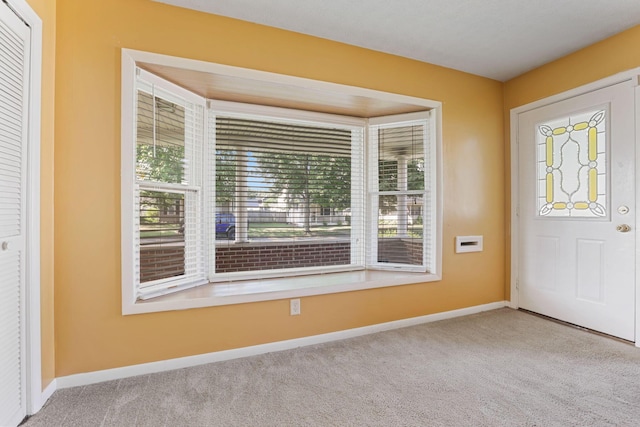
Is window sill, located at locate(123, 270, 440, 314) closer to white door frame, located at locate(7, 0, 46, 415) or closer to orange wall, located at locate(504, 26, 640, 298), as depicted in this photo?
white door frame, located at locate(7, 0, 46, 415)

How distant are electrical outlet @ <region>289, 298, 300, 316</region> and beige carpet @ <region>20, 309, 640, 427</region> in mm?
283

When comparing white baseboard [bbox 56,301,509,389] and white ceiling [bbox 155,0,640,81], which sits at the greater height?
white ceiling [bbox 155,0,640,81]

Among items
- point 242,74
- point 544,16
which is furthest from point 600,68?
point 242,74

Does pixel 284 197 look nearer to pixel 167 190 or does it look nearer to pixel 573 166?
pixel 167 190

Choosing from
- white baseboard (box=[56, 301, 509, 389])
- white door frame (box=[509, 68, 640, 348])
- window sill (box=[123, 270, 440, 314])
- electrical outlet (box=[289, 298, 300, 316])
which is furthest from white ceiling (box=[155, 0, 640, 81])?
white baseboard (box=[56, 301, 509, 389])

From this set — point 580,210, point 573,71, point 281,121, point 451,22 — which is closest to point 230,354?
point 281,121

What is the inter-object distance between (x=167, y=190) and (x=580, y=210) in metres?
3.55

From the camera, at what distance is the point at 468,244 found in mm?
3316

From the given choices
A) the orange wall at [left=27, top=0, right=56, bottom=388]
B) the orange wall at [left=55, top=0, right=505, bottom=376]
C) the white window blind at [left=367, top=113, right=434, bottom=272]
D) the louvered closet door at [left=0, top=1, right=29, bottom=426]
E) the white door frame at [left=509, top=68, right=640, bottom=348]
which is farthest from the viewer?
the white window blind at [left=367, top=113, right=434, bottom=272]

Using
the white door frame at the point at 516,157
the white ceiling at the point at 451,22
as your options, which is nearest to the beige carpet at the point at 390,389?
the white door frame at the point at 516,157

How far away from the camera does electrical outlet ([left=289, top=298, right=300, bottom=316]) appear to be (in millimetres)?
2551

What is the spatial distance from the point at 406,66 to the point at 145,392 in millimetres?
3277

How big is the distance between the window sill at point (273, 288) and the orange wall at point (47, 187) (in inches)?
15.8

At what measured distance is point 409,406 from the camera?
1.78m
